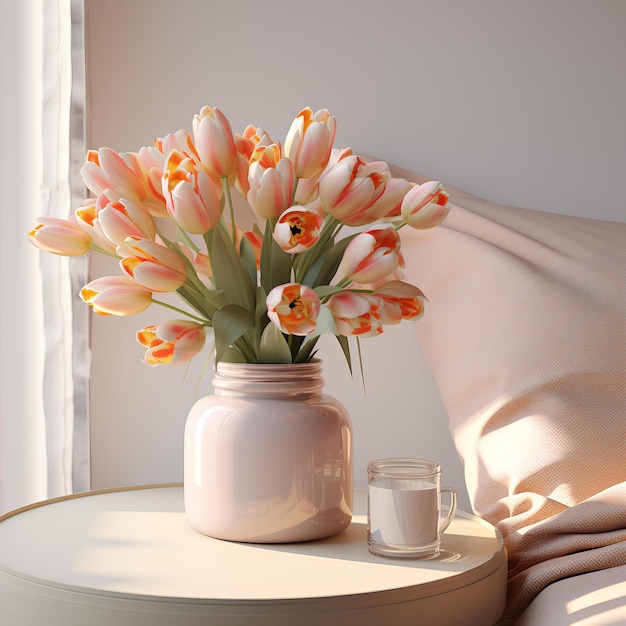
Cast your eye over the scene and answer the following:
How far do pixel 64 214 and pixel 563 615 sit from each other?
0.89m

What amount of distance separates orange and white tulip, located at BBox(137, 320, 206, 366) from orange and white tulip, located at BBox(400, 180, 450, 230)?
264mm

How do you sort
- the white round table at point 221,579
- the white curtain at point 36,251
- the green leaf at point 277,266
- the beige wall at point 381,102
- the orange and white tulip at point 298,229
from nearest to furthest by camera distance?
the white round table at point 221,579
the orange and white tulip at point 298,229
the green leaf at point 277,266
the white curtain at point 36,251
the beige wall at point 381,102

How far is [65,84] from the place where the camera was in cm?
123

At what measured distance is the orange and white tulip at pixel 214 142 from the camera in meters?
0.83

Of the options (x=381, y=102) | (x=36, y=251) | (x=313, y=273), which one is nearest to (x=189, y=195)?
(x=313, y=273)

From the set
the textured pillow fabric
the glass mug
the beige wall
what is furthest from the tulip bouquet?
the beige wall

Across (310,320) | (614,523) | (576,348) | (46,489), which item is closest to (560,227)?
(576,348)

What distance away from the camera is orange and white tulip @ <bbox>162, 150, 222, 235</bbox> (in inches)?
31.6

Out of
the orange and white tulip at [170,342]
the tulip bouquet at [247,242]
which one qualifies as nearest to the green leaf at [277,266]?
the tulip bouquet at [247,242]

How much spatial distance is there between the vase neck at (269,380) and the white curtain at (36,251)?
433 mm

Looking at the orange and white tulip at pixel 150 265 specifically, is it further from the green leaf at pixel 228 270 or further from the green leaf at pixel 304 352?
the green leaf at pixel 304 352

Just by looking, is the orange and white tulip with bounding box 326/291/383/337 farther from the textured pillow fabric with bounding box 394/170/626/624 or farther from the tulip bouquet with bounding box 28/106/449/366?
the textured pillow fabric with bounding box 394/170/626/624

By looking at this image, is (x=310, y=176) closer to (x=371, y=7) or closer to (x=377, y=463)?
(x=377, y=463)

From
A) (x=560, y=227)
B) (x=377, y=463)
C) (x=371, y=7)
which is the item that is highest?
(x=371, y=7)
